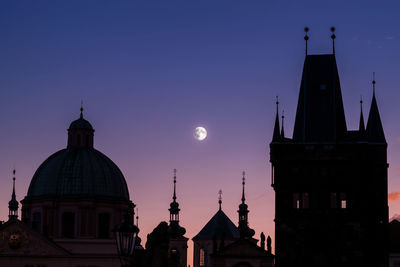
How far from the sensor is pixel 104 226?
339ft

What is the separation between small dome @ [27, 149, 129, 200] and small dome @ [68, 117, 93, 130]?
3.03 meters

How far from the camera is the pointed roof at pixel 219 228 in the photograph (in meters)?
133

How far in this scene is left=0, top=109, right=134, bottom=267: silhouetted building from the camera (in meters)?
101

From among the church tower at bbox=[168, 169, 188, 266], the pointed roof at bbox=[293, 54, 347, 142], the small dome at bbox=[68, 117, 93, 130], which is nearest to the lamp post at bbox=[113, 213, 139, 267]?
the pointed roof at bbox=[293, 54, 347, 142]

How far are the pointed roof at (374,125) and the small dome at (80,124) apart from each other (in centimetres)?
3430

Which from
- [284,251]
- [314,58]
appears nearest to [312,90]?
[314,58]

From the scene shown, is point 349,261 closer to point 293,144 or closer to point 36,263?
point 293,144

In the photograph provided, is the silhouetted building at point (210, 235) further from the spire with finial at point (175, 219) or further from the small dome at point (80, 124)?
the small dome at point (80, 124)

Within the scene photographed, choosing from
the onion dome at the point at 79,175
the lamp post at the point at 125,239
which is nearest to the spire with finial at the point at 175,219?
the onion dome at the point at 79,175

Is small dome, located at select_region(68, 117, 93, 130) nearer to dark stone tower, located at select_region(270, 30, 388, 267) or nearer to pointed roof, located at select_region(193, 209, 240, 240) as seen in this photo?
dark stone tower, located at select_region(270, 30, 388, 267)

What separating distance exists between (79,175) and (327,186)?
3068 centimetres

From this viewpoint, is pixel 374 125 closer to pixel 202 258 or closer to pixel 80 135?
pixel 80 135

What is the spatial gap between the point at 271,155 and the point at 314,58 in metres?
11.1

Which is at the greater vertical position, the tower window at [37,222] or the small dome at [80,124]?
the small dome at [80,124]
